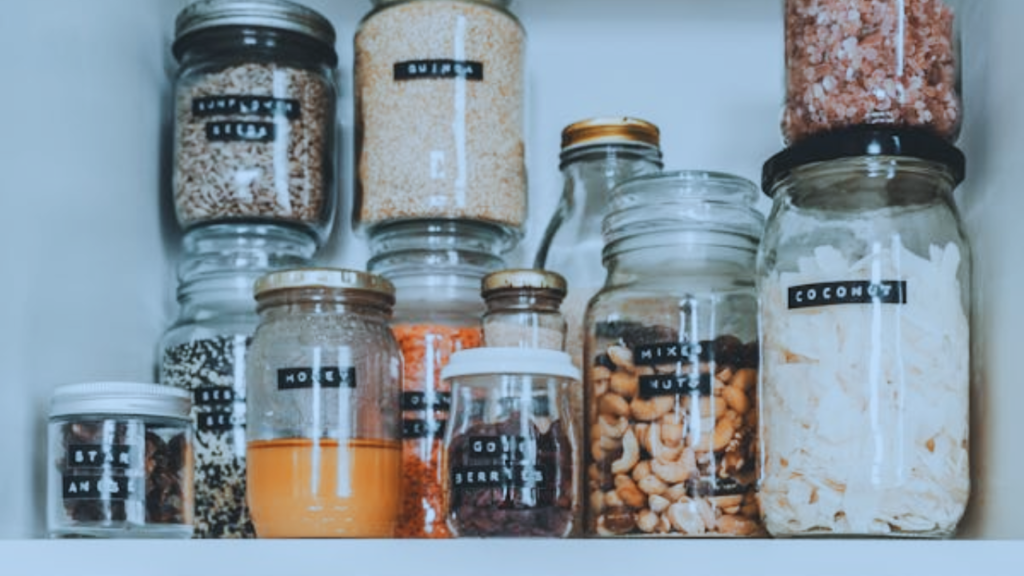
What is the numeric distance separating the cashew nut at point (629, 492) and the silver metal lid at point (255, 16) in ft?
1.50

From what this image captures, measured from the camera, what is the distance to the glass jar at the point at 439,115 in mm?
1088

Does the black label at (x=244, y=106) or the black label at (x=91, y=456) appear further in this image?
the black label at (x=244, y=106)

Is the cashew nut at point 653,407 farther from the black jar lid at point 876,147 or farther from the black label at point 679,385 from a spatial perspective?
the black jar lid at point 876,147

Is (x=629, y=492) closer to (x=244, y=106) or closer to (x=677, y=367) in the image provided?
(x=677, y=367)

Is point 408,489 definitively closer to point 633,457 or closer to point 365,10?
point 633,457

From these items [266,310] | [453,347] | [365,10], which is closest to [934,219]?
[453,347]

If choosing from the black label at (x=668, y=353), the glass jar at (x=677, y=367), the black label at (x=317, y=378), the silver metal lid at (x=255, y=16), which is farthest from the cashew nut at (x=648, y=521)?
the silver metal lid at (x=255, y=16)

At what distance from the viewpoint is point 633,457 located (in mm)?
967

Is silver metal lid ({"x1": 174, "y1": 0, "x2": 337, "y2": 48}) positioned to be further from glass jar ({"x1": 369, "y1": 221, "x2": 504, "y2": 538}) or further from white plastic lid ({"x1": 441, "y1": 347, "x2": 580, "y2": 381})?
white plastic lid ({"x1": 441, "y1": 347, "x2": 580, "y2": 381})

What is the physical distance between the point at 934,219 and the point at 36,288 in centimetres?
63

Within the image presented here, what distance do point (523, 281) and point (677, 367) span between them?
139mm

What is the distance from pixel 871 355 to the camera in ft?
2.87

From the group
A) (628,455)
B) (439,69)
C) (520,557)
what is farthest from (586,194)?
(520,557)

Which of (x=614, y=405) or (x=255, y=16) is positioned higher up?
(x=255, y=16)
